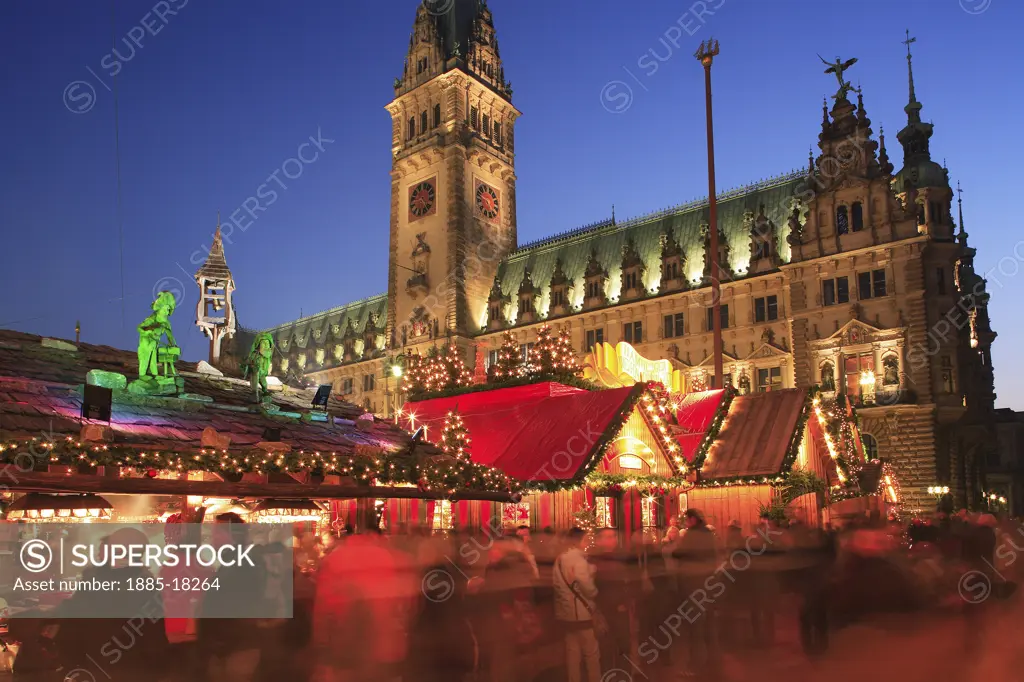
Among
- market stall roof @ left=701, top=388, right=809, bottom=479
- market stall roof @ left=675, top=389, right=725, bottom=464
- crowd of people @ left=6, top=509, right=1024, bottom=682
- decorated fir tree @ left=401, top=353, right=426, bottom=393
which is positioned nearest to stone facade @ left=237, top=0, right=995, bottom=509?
decorated fir tree @ left=401, top=353, right=426, bottom=393

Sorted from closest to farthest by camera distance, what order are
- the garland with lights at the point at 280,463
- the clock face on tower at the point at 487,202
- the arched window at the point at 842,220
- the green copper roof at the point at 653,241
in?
the garland with lights at the point at 280,463
the arched window at the point at 842,220
the green copper roof at the point at 653,241
the clock face on tower at the point at 487,202

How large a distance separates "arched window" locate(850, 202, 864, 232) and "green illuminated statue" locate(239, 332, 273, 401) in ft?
125

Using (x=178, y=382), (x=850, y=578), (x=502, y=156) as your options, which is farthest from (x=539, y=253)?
(x=850, y=578)

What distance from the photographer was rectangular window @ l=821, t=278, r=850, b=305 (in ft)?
148

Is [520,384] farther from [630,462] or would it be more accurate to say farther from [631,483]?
[631,483]

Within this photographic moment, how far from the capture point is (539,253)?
67.7 meters

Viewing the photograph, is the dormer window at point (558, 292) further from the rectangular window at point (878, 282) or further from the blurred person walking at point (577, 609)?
the blurred person walking at point (577, 609)

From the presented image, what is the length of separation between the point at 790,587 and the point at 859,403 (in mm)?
35092

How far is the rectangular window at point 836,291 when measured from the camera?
148ft

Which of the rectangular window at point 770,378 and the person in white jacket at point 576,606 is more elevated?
the rectangular window at point 770,378

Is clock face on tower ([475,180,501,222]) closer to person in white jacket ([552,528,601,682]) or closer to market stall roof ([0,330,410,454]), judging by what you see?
market stall roof ([0,330,410,454])

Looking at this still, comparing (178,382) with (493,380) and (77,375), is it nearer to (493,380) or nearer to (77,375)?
(77,375)

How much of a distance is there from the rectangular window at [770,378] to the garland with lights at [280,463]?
35.5 m

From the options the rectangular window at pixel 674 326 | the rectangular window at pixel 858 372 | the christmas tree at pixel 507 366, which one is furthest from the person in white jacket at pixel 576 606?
the rectangular window at pixel 674 326
